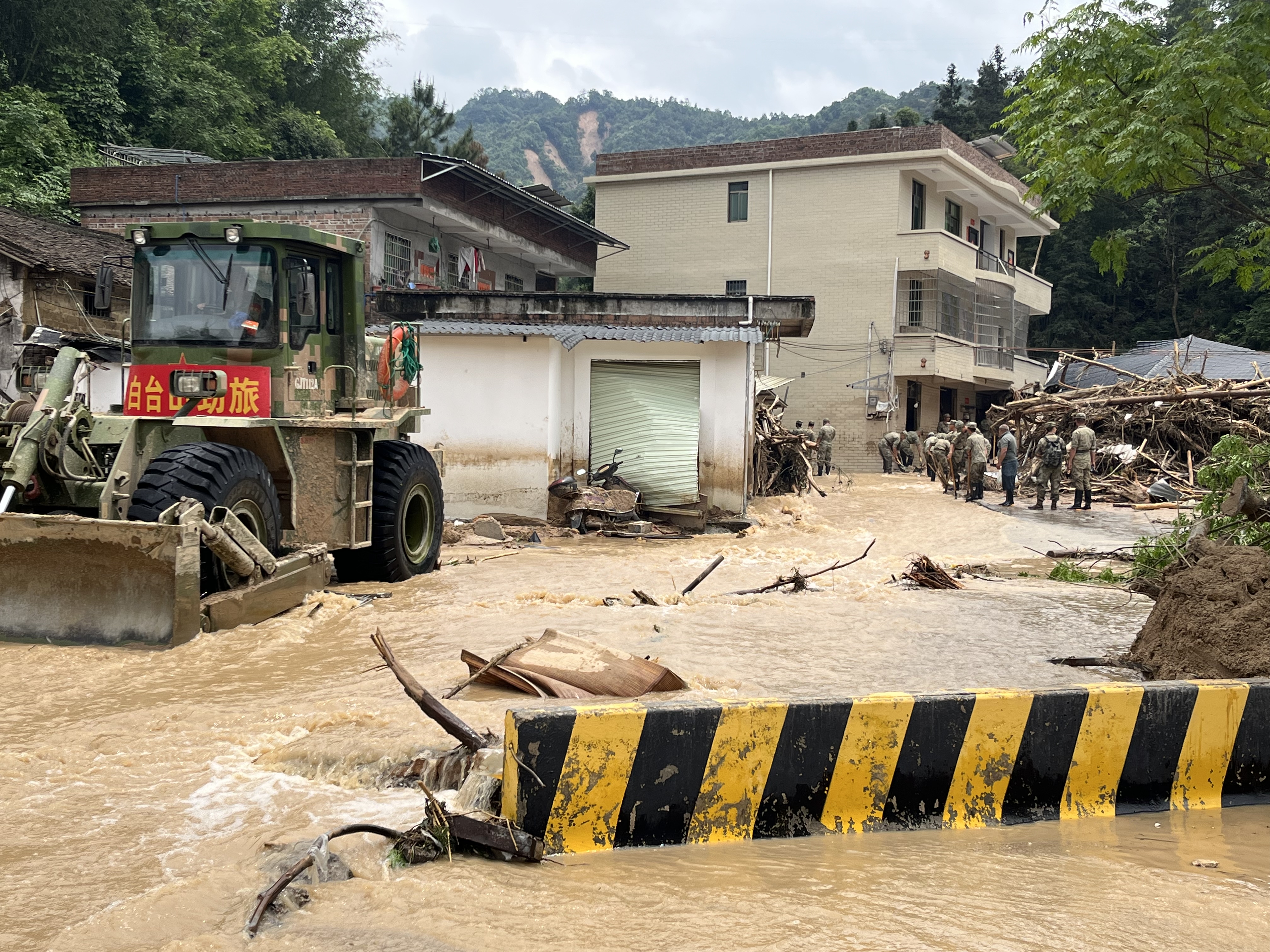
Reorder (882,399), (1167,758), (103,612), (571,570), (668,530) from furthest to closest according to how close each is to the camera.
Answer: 1. (882,399)
2. (668,530)
3. (571,570)
4. (103,612)
5. (1167,758)

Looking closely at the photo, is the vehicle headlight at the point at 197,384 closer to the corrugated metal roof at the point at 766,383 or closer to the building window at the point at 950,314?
the corrugated metal roof at the point at 766,383

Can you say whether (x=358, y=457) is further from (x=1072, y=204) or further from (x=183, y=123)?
(x=183, y=123)

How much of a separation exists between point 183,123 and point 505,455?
72.6ft

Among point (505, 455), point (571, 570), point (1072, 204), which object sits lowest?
point (571, 570)

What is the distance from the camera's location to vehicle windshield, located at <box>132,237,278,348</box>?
29.2 ft

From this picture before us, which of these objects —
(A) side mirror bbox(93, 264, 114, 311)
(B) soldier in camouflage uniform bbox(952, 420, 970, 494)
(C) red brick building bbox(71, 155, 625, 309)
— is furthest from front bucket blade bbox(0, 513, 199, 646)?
(B) soldier in camouflage uniform bbox(952, 420, 970, 494)

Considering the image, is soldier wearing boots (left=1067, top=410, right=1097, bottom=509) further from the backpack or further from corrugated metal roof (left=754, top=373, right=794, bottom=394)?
corrugated metal roof (left=754, top=373, right=794, bottom=394)

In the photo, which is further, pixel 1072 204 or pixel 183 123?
pixel 183 123

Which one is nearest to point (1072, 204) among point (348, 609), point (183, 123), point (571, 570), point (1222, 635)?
point (1222, 635)

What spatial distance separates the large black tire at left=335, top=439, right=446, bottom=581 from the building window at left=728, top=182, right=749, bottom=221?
79.6 ft

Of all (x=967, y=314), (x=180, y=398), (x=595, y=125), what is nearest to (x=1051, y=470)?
(x=180, y=398)

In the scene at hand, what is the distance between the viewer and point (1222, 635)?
6.22 m

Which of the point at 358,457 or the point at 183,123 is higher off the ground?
the point at 183,123

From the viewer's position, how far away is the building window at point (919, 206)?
108 ft
